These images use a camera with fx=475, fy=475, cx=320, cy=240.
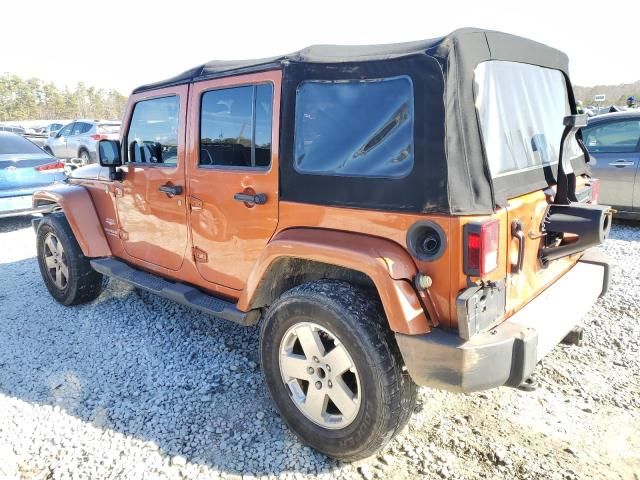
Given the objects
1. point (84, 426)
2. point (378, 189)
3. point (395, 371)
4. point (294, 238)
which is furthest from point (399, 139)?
point (84, 426)

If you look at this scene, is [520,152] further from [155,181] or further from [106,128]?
[106,128]

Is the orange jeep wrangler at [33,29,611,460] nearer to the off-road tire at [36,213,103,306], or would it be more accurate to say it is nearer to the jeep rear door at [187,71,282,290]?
the jeep rear door at [187,71,282,290]

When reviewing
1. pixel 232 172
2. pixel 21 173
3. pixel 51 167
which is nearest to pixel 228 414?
pixel 232 172

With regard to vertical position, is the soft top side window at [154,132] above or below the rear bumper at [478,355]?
above

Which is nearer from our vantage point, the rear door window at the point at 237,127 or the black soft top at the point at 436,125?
the black soft top at the point at 436,125

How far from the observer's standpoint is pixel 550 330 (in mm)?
2354

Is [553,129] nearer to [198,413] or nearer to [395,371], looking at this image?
[395,371]

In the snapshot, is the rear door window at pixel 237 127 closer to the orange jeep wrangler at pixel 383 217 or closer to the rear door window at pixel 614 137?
the orange jeep wrangler at pixel 383 217

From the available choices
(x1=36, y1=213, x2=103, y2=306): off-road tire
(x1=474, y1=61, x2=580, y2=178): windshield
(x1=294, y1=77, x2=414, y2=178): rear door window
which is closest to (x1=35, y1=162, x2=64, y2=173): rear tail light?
(x1=36, y1=213, x2=103, y2=306): off-road tire

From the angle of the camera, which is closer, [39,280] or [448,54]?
[448,54]

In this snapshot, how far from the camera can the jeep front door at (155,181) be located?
3.36 m

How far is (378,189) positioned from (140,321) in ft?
9.22

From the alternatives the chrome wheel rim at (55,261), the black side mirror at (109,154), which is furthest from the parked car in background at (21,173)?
the black side mirror at (109,154)

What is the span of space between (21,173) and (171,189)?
5841 mm
